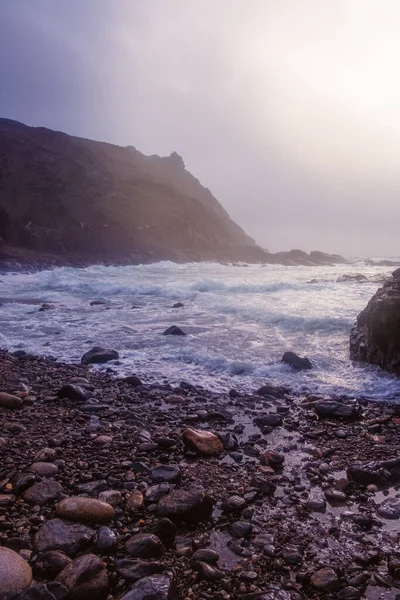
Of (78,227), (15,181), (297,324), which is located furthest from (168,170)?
(297,324)

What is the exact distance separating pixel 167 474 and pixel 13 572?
4.96 feet

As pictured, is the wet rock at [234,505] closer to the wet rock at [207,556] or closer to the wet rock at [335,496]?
the wet rock at [207,556]

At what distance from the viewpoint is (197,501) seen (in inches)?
118

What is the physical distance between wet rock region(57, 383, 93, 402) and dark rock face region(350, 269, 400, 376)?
5.37 meters

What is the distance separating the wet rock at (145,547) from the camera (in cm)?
251

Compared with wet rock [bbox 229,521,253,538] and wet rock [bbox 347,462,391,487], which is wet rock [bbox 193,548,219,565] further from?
wet rock [bbox 347,462,391,487]

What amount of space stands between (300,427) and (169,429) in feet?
5.44

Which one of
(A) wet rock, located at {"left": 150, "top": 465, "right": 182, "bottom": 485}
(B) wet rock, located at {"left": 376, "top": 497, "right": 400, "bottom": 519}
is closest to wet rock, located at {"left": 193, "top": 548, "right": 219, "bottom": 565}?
(A) wet rock, located at {"left": 150, "top": 465, "right": 182, "bottom": 485}

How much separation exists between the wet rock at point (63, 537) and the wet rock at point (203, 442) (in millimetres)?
1575

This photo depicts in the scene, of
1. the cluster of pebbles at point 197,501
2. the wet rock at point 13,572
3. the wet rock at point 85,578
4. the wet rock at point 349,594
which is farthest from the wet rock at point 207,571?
the wet rock at point 13,572

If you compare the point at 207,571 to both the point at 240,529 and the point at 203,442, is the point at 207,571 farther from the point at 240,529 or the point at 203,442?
the point at 203,442

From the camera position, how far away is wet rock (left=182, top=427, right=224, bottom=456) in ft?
13.3

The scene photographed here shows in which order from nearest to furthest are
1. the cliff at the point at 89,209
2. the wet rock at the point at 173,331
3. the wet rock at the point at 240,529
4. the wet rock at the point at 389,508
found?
the wet rock at the point at 240,529 < the wet rock at the point at 389,508 < the wet rock at the point at 173,331 < the cliff at the point at 89,209

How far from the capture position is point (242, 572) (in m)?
2.43
